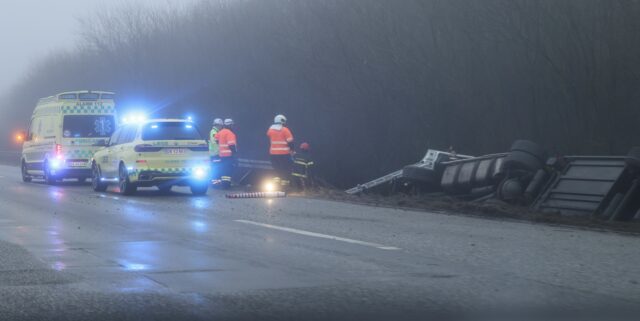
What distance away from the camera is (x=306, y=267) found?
994cm

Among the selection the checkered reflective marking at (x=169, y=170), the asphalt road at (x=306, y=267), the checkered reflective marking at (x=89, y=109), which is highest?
the checkered reflective marking at (x=89, y=109)

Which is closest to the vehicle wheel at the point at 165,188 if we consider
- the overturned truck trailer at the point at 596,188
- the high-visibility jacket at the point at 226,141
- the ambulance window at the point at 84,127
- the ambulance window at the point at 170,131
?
the high-visibility jacket at the point at 226,141

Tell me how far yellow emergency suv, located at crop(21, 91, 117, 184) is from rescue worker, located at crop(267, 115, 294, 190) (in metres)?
6.77

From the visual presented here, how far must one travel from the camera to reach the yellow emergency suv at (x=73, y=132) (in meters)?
28.0

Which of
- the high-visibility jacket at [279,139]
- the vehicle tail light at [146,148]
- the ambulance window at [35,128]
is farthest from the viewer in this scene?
the ambulance window at [35,128]

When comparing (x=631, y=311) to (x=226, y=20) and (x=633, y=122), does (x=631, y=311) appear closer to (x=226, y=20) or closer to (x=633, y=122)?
(x=633, y=122)

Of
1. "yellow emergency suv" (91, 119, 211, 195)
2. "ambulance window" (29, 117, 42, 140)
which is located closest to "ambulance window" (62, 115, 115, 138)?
"ambulance window" (29, 117, 42, 140)

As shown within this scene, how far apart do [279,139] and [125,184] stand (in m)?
3.75

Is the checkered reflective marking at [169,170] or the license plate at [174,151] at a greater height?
the license plate at [174,151]

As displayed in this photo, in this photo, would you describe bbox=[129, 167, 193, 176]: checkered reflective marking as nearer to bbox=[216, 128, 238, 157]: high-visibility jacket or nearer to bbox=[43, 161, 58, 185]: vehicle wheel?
bbox=[216, 128, 238, 157]: high-visibility jacket

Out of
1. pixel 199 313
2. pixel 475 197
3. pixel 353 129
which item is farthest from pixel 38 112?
pixel 199 313

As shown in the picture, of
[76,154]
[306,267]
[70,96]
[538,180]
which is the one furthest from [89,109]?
[306,267]

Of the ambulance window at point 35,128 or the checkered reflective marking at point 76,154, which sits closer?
the checkered reflective marking at point 76,154

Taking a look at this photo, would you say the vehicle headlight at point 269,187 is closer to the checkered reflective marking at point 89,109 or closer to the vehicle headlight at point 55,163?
the checkered reflective marking at point 89,109
